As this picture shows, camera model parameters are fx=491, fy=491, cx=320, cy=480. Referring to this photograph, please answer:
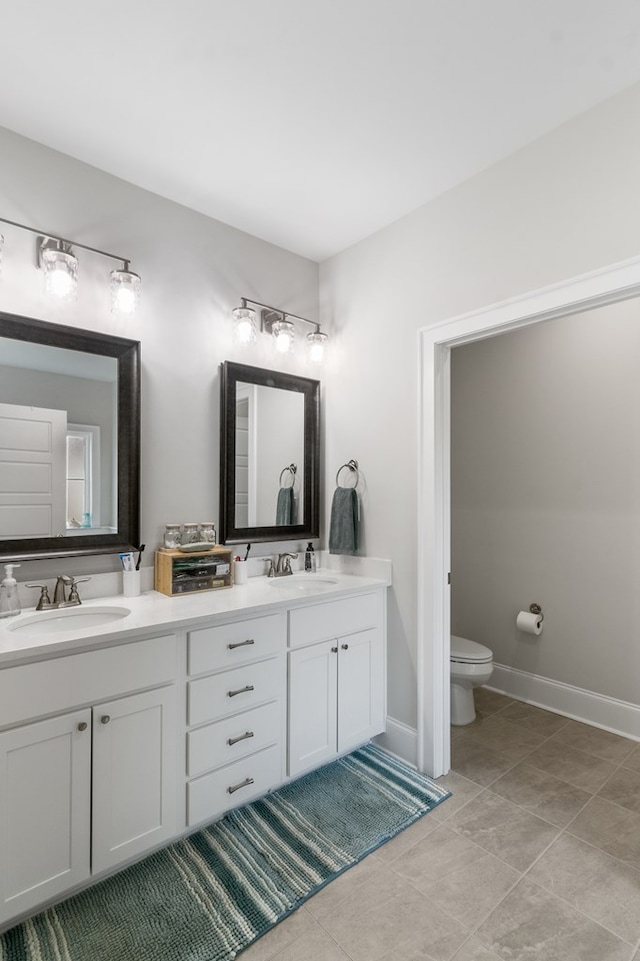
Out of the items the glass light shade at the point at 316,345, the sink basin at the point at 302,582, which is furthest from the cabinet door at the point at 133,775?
the glass light shade at the point at 316,345

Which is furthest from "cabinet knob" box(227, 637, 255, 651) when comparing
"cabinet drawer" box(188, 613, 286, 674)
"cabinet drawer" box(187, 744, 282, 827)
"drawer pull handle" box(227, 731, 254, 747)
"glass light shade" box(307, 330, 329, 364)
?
"glass light shade" box(307, 330, 329, 364)

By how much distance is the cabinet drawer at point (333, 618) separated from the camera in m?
2.09

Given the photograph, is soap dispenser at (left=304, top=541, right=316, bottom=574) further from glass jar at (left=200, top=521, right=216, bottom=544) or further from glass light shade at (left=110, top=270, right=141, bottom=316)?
glass light shade at (left=110, top=270, right=141, bottom=316)

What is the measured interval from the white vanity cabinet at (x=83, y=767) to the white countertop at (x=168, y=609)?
0.16 ft

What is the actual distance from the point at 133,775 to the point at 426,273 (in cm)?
236

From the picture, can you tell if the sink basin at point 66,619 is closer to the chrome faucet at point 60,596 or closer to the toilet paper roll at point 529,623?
the chrome faucet at point 60,596

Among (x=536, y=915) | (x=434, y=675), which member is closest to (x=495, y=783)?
(x=434, y=675)

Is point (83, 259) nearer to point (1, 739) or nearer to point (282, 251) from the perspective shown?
point (282, 251)

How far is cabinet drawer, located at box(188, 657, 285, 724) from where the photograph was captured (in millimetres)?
1785

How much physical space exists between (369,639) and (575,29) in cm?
236

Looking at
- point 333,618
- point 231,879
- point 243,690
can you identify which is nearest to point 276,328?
point 333,618

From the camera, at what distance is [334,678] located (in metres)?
2.22

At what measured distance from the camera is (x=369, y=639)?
7.82ft

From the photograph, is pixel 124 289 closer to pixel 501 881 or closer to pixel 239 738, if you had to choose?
pixel 239 738
